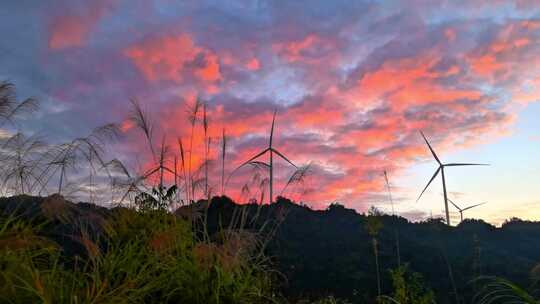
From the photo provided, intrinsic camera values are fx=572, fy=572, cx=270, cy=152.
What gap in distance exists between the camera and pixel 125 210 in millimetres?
8367

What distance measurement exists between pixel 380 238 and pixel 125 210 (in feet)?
64.7

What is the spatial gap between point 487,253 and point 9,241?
26.5m

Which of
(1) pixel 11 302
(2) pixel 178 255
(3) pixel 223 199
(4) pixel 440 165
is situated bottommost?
(1) pixel 11 302

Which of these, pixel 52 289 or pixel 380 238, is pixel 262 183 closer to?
pixel 52 289

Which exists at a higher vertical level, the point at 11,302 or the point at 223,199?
the point at 223,199

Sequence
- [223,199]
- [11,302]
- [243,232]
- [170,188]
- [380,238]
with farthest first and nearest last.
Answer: [380,238], [223,199], [170,188], [243,232], [11,302]

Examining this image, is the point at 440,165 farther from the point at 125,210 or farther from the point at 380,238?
the point at 125,210

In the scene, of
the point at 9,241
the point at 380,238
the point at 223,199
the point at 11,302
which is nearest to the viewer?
the point at 11,302

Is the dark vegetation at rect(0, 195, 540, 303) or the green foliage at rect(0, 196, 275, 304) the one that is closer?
the green foliage at rect(0, 196, 275, 304)

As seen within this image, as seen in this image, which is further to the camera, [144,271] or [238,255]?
[238,255]

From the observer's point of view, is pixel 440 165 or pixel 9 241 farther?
pixel 440 165

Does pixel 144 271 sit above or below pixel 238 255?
below

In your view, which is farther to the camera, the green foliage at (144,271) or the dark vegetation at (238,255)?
the dark vegetation at (238,255)

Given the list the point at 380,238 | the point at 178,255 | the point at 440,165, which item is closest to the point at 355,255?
the point at 380,238
